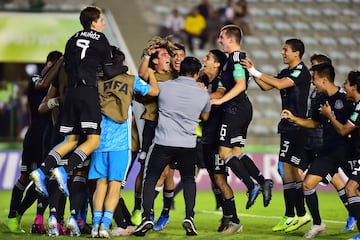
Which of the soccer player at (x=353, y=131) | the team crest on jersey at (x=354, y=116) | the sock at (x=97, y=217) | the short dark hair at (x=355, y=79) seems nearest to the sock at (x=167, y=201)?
the sock at (x=97, y=217)

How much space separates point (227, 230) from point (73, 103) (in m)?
2.43

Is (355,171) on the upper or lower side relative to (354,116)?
lower

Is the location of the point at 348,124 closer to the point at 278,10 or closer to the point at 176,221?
the point at 176,221

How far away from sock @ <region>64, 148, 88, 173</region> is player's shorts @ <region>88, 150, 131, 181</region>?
1.04ft

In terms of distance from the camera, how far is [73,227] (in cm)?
1003

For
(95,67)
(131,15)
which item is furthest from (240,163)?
(131,15)

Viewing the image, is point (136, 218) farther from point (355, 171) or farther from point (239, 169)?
point (355, 171)

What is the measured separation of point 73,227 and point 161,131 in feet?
4.72

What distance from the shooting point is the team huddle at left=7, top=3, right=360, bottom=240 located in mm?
10055

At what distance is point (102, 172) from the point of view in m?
10.2

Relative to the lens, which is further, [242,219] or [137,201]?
[242,219]

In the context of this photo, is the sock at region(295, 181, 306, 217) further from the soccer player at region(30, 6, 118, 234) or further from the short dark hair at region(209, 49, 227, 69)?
the soccer player at region(30, 6, 118, 234)

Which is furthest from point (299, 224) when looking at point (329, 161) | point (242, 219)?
point (242, 219)

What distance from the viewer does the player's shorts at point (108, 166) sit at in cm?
1015
